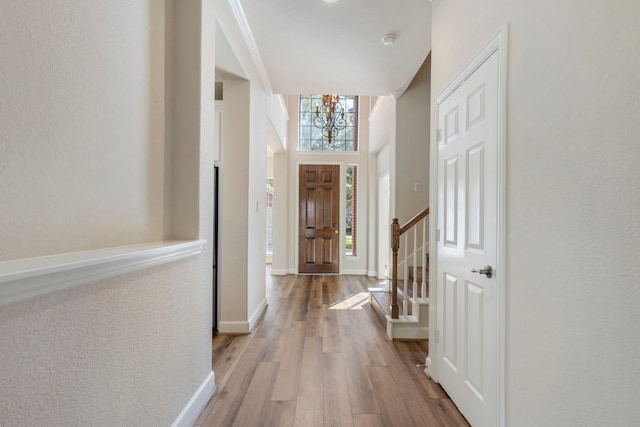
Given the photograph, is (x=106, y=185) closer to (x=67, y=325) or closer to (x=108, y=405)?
(x=67, y=325)

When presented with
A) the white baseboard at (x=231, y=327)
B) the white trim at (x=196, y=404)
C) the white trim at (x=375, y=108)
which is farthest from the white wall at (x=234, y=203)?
the white trim at (x=375, y=108)

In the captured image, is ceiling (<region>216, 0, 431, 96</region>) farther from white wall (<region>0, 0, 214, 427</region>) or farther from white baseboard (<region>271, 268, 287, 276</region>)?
white baseboard (<region>271, 268, 287, 276</region>)

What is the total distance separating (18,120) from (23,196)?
204mm

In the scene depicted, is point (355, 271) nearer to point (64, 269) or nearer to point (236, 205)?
point (236, 205)

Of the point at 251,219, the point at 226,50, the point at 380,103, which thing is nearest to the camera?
the point at 226,50

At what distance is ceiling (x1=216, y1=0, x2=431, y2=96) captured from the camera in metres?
2.42

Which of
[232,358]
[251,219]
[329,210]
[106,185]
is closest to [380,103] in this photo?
[329,210]

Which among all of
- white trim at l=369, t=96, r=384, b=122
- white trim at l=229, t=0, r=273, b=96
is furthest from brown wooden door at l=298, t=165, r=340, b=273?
white trim at l=229, t=0, r=273, b=96

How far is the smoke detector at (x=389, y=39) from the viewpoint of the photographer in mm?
2755

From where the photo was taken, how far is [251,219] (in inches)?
124

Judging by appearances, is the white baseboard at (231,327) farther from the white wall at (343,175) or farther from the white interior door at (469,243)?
the white wall at (343,175)

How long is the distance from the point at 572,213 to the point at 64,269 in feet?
5.00

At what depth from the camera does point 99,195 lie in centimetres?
113

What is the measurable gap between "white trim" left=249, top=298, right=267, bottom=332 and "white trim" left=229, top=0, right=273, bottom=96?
258 centimetres
